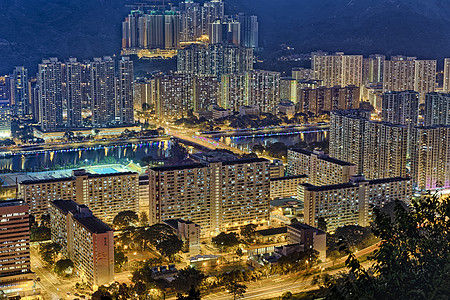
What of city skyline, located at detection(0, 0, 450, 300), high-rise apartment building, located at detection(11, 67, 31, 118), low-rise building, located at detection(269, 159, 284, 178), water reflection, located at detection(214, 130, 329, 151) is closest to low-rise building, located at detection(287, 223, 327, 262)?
city skyline, located at detection(0, 0, 450, 300)

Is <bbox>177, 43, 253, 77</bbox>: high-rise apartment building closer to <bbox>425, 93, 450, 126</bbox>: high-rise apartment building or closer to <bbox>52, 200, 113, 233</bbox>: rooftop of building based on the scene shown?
<bbox>425, 93, 450, 126</bbox>: high-rise apartment building

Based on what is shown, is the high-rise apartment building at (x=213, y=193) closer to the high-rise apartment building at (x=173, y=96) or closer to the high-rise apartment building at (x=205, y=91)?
the high-rise apartment building at (x=173, y=96)

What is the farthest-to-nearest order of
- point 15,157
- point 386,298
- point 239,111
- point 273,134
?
point 239,111 < point 273,134 < point 15,157 < point 386,298

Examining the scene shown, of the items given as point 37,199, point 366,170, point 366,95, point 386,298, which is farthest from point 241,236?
point 366,95

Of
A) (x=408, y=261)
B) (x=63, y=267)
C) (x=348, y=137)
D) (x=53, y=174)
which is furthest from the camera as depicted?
(x=348, y=137)

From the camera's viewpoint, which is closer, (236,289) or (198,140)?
(236,289)

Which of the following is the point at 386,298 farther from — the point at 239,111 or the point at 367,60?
the point at 367,60

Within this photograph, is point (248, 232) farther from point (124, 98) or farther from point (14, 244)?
Answer: point (124, 98)

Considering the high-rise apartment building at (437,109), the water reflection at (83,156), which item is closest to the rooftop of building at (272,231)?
the water reflection at (83,156)

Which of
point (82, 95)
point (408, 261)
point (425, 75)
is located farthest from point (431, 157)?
point (82, 95)
